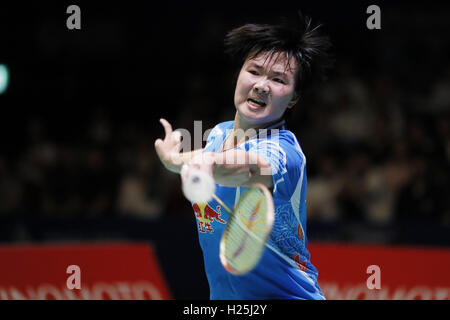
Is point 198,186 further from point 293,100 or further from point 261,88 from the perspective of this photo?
point 293,100

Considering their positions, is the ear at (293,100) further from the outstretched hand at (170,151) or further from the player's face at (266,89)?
the outstretched hand at (170,151)

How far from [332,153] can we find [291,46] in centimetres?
448

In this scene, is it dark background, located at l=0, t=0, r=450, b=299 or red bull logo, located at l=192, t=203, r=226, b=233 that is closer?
red bull logo, located at l=192, t=203, r=226, b=233

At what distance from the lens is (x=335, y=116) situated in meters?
8.71

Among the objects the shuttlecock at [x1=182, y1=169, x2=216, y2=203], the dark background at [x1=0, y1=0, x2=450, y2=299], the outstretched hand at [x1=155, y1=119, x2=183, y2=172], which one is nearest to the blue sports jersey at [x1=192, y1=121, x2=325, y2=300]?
the outstretched hand at [x1=155, y1=119, x2=183, y2=172]

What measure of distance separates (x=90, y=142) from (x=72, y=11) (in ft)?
6.05

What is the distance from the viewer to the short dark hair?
392cm

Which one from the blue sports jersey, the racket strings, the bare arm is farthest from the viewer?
the blue sports jersey

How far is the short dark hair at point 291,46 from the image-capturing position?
392cm

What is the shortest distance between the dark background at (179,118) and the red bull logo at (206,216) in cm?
366

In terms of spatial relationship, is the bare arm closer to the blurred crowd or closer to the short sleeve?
the short sleeve

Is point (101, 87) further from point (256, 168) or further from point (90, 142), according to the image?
point (256, 168)

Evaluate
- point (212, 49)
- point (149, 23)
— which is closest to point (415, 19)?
point (212, 49)

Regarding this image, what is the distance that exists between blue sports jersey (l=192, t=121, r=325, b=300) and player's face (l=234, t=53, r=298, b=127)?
0.37ft
